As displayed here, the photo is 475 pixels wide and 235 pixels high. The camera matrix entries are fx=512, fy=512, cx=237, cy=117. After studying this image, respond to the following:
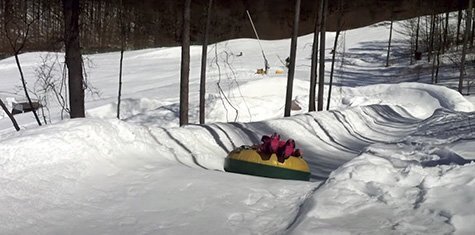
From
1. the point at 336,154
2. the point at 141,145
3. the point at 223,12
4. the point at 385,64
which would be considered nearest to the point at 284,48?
the point at 223,12

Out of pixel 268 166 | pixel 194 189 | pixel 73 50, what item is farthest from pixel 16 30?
pixel 194 189

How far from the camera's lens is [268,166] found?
8625mm

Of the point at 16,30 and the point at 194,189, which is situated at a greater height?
the point at 16,30

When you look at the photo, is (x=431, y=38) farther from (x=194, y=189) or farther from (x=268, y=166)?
(x=194, y=189)

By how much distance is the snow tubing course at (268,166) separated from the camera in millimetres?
8555

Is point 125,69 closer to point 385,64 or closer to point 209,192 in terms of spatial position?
point 385,64

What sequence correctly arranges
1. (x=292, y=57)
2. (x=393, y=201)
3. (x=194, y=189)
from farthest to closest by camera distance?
(x=292, y=57) → (x=194, y=189) → (x=393, y=201)

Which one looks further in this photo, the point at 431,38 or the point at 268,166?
the point at 431,38

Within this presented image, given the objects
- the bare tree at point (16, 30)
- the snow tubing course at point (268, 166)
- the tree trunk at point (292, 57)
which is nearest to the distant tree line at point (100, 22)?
the bare tree at point (16, 30)

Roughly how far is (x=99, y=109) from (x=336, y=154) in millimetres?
21089

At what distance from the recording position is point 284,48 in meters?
69.9

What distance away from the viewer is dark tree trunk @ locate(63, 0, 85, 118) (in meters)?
12.1

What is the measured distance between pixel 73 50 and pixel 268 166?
6.15 m

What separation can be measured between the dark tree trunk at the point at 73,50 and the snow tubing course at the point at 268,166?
5.46m
